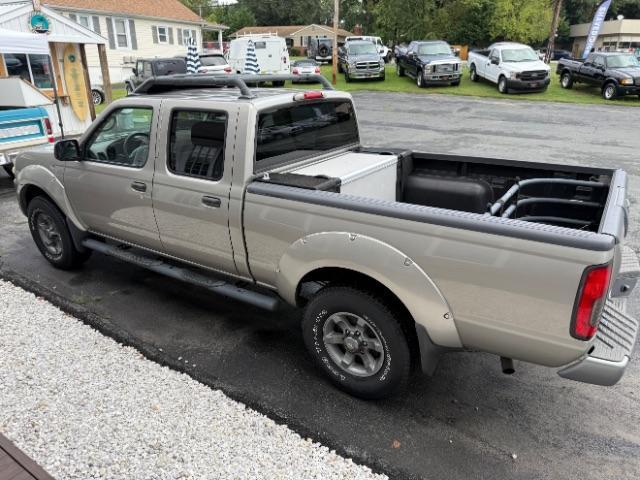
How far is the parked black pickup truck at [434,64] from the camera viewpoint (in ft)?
73.8

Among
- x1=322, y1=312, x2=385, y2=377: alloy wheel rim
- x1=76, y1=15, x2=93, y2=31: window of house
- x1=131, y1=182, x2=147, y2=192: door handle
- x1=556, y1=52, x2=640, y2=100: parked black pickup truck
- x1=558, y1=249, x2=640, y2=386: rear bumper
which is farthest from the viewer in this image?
x1=76, y1=15, x2=93, y2=31: window of house

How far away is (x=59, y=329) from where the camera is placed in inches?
164

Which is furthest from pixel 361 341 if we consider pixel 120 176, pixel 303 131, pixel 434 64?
pixel 434 64

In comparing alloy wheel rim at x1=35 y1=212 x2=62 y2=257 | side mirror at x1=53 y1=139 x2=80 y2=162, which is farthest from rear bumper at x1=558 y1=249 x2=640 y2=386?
alloy wheel rim at x1=35 y1=212 x2=62 y2=257

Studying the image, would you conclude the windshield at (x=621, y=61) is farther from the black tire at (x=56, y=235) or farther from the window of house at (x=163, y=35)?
the window of house at (x=163, y=35)

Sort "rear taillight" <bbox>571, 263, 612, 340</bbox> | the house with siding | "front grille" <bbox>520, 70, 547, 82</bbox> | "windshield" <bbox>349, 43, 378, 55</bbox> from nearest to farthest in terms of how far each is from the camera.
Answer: "rear taillight" <bbox>571, 263, 612, 340</bbox>
"front grille" <bbox>520, 70, 547, 82</bbox>
"windshield" <bbox>349, 43, 378, 55</bbox>
the house with siding

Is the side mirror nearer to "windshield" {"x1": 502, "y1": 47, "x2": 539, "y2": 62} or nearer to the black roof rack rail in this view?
the black roof rack rail

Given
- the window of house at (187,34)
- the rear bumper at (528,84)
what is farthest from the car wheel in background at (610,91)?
the window of house at (187,34)

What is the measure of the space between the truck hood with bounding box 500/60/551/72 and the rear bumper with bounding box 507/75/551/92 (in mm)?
428

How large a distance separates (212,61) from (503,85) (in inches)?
496

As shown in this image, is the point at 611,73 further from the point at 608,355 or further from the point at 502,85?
the point at 608,355

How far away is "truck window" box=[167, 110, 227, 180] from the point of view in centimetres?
364

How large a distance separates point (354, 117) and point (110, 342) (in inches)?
115

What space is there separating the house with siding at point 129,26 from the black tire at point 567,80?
1880 cm
